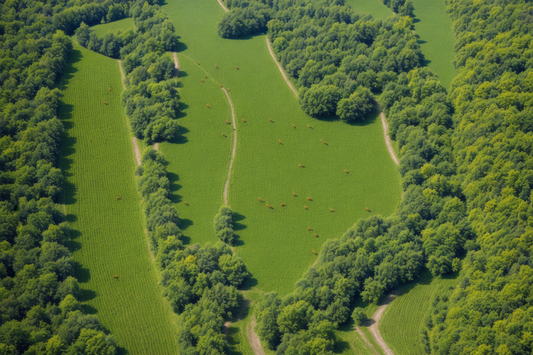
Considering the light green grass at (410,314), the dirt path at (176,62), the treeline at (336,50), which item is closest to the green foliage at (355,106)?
the treeline at (336,50)

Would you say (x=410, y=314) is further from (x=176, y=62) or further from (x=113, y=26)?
(x=113, y=26)

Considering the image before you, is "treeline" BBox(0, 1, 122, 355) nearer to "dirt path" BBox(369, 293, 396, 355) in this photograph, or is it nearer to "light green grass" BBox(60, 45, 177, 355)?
"light green grass" BBox(60, 45, 177, 355)

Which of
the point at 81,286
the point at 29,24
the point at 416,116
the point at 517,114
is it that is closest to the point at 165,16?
the point at 29,24

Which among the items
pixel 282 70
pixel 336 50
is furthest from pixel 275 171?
pixel 336 50

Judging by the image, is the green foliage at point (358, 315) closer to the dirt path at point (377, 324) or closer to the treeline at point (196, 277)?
the dirt path at point (377, 324)

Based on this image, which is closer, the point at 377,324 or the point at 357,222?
the point at 377,324
